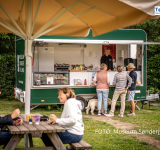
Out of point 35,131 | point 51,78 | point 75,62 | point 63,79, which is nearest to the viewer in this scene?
point 35,131

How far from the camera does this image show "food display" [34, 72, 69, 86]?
955 centimetres

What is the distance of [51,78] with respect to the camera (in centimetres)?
964

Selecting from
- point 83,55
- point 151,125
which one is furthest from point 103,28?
point 83,55

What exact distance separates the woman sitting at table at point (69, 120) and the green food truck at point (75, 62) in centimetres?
533

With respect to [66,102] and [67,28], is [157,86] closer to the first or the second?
[67,28]

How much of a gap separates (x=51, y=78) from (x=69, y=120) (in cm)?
587

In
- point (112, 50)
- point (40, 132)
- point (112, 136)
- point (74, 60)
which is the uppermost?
point (112, 50)

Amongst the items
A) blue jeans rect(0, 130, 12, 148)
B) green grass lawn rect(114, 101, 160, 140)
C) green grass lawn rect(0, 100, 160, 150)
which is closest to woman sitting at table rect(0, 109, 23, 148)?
blue jeans rect(0, 130, 12, 148)

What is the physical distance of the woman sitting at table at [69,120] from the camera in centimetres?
386

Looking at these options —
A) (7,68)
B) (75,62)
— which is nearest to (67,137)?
(75,62)

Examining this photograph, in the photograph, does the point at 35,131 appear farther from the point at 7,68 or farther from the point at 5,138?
the point at 7,68

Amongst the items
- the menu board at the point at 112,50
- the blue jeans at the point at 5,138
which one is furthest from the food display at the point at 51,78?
the blue jeans at the point at 5,138

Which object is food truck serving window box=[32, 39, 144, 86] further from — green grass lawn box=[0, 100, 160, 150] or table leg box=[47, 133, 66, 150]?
table leg box=[47, 133, 66, 150]

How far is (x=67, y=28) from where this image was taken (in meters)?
6.54
